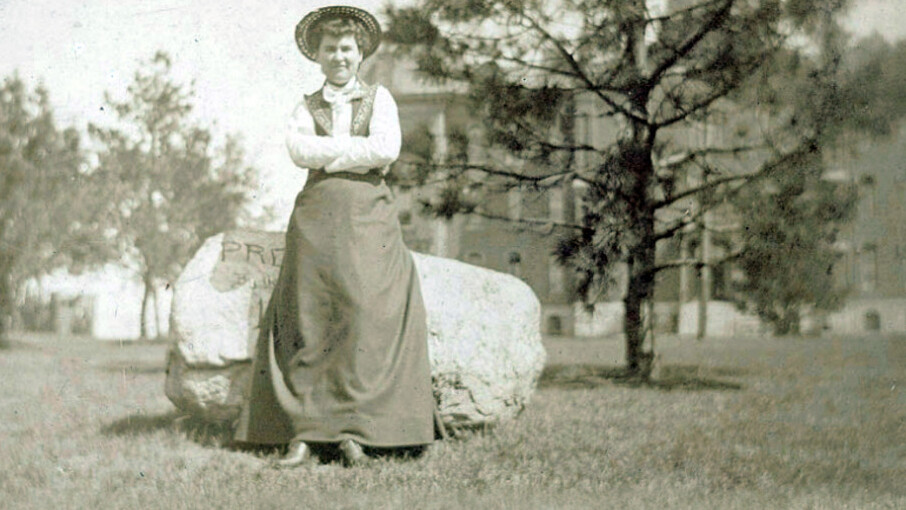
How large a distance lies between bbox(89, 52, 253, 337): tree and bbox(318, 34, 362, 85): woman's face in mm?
1557

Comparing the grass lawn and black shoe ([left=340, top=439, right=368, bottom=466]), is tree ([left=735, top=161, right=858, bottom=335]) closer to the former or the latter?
the grass lawn

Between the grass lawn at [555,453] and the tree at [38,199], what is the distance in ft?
2.87

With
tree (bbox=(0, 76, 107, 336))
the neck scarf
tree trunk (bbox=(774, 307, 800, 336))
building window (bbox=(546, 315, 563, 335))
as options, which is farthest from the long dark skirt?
building window (bbox=(546, 315, 563, 335))

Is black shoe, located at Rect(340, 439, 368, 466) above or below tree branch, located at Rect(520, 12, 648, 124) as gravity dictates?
below

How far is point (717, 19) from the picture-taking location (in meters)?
6.00

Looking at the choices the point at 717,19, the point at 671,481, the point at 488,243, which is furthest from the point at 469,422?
the point at 488,243

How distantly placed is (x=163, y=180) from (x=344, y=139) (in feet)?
16.1

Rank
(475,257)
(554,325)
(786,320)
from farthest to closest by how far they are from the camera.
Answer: (475,257), (554,325), (786,320)

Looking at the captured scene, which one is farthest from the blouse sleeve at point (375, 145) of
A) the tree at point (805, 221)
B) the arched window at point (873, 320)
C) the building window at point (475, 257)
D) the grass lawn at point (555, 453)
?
the building window at point (475, 257)

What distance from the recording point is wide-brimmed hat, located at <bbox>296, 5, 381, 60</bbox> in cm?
361

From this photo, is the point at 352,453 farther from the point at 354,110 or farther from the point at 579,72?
the point at 579,72

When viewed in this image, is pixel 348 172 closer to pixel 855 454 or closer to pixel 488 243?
pixel 855 454

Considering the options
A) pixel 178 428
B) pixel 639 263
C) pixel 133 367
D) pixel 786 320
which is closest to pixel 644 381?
pixel 639 263

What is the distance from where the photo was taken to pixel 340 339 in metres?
3.42
